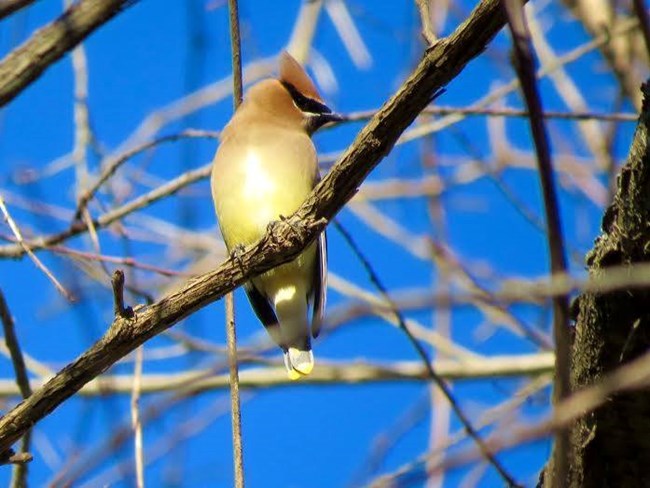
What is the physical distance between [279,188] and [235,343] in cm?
144

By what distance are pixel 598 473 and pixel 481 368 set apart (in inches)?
103

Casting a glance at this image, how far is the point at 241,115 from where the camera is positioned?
4.14 m

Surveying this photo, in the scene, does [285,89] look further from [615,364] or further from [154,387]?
[615,364]

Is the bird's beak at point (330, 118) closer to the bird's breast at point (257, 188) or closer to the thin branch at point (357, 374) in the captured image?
the bird's breast at point (257, 188)

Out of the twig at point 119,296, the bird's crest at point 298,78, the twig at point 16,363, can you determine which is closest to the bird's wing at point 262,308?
the bird's crest at point 298,78

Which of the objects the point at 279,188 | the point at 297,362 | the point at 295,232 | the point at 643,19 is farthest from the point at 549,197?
the point at 297,362

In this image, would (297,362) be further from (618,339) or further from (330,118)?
(618,339)

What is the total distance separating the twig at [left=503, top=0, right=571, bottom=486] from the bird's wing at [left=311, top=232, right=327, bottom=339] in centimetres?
294

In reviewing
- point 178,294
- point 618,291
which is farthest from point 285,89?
point 618,291

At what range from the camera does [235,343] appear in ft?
7.75

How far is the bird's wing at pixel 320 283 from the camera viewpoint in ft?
12.7

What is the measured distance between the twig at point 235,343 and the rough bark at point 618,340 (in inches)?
25.0

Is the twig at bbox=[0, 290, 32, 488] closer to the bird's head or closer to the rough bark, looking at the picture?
the rough bark

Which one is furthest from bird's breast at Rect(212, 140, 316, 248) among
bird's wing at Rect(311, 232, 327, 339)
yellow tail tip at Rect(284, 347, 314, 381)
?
yellow tail tip at Rect(284, 347, 314, 381)
